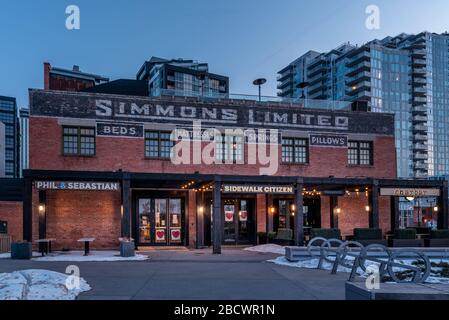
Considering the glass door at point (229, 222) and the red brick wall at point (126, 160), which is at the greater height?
the red brick wall at point (126, 160)

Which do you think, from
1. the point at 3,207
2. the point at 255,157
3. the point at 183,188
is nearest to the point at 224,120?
the point at 255,157

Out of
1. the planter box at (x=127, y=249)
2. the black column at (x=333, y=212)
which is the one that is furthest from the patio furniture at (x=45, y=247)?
the black column at (x=333, y=212)

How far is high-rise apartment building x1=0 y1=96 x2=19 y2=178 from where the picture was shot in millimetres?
112688

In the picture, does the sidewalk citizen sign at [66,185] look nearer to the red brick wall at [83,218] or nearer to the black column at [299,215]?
the red brick wall at [83,218]

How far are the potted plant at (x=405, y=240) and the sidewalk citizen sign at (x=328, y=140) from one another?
700 cm

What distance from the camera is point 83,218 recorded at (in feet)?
72.7

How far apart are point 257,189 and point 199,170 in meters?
4.59

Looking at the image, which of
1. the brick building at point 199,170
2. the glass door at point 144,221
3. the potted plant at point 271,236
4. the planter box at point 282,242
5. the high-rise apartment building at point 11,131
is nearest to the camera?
the brick building at point 199,170

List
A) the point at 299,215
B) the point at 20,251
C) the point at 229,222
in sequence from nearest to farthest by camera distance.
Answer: the point at 20,251
the point at 299,215
the point at 229,222

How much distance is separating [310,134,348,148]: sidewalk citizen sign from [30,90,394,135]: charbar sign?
415 mm

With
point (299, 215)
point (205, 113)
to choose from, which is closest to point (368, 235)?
point (299, 215)

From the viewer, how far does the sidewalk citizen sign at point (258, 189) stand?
20156 mm

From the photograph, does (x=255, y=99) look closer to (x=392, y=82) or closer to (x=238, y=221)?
(x=238, y=221)
